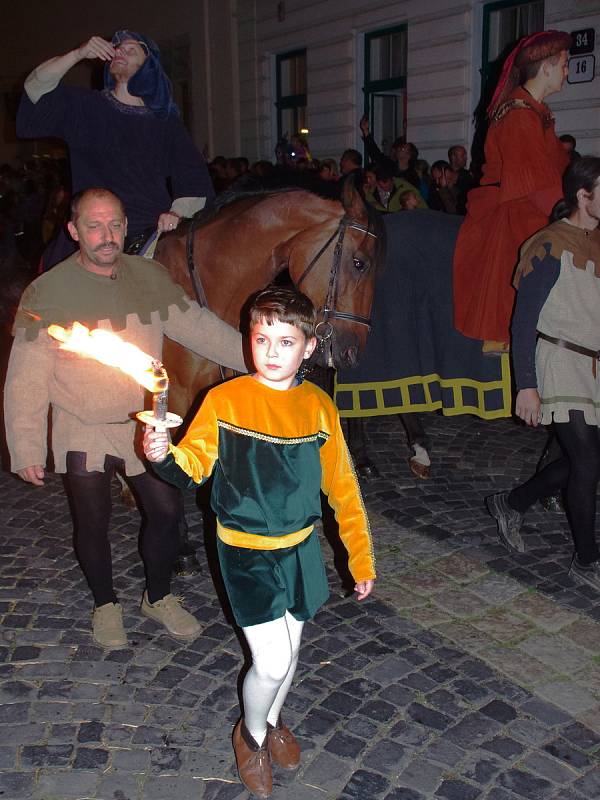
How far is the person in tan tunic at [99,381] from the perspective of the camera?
3305 mm

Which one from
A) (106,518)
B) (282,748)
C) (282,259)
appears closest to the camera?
(282,748)

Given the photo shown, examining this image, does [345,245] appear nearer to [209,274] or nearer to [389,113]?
[209,274]

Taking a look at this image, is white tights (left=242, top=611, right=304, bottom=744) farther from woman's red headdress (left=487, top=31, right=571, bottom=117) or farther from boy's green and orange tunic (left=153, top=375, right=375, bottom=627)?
woman's red headdress (left=487, top=31, right=571, bottom=117)

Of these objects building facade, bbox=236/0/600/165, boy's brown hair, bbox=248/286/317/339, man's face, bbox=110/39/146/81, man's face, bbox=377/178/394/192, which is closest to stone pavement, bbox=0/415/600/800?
boy's brown hair, bbox=248/286/317/339

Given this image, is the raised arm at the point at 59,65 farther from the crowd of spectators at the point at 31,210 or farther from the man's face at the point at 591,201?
the crowd of spectators at the point at 31,210

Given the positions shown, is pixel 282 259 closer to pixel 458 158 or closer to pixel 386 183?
pixel 386 183

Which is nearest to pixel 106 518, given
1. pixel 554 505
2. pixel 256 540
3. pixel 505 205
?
pixel 256 540

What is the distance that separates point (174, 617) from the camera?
12.9 ft

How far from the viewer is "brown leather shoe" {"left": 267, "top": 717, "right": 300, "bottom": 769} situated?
9.83ft

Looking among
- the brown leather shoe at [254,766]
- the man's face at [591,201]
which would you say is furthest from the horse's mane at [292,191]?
the brown leather shoe at [254,766]

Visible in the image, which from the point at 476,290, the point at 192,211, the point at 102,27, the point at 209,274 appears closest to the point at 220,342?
the point at 209,274

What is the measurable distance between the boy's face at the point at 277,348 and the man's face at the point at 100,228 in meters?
1.03

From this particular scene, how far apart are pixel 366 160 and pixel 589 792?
12187mm

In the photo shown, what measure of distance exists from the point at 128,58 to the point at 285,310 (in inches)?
108
